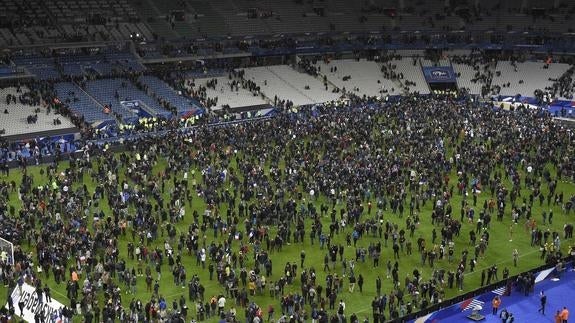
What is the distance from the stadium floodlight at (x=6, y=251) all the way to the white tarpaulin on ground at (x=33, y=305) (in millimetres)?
2858

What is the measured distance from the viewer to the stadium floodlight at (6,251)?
29.8m

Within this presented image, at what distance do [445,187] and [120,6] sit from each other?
A: 44.0 metres

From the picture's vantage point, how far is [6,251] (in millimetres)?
30328

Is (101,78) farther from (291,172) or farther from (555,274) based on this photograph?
(555,274)

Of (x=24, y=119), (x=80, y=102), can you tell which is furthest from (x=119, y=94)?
(x=24, y=119)

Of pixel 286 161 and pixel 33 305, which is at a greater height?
pixel 286 161

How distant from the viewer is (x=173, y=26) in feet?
241

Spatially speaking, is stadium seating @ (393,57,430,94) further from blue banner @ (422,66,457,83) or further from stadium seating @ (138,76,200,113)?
stadium seating @ (138,76,200,113)

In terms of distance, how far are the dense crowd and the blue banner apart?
71.2ft

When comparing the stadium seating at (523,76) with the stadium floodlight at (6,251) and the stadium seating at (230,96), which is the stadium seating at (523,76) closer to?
the stadium seating at (230,96)

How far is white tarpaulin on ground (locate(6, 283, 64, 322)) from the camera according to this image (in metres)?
25.5

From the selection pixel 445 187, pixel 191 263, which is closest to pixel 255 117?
pixel 445 187

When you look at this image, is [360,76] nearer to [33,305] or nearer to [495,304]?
[495,304]

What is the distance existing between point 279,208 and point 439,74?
4668 cm
